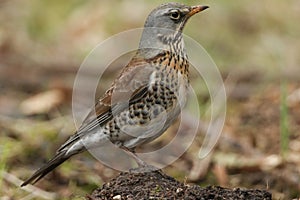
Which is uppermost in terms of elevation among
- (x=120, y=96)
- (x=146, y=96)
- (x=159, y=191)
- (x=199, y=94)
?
(x=199, y=94)

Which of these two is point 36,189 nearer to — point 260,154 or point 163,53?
point 163,53

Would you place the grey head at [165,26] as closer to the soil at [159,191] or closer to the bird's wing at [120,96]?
the bird's wing at [120,96]

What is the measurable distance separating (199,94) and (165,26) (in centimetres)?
348

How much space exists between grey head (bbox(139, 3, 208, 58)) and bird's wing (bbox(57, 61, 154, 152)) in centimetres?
21

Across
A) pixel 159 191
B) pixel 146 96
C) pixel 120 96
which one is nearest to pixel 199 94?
pixel 120 96

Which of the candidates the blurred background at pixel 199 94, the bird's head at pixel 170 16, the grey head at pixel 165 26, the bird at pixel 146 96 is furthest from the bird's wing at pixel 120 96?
the blurred background at pixel 199 94

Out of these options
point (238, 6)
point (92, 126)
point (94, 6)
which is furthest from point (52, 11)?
point (92, 126)

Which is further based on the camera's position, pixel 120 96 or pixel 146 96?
pixel 120 96

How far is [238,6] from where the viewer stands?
12656mm

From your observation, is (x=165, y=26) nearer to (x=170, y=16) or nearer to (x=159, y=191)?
(x=170, y=16)

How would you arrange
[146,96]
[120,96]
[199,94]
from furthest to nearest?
[199,94]
[120,96]
[146,96]

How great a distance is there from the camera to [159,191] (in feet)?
16.0

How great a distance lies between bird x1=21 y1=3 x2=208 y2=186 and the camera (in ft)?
18.3

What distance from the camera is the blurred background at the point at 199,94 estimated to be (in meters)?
6.91
